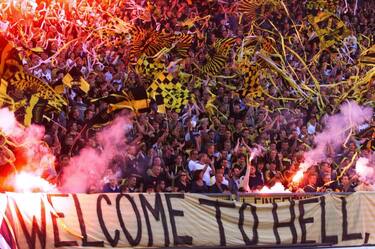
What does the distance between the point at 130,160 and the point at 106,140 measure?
0.82 meters

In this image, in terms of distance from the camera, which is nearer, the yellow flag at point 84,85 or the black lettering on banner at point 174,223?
the black lettering on banner at point 174,223

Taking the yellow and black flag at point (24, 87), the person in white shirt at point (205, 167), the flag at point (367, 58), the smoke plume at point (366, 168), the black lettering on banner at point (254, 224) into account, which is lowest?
the black lettering on banner at point (254, 224)

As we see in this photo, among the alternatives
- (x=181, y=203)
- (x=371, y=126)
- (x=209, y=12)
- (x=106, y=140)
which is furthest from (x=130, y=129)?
(x=371, y=126)

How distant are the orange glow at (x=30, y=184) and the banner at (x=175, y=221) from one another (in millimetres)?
871

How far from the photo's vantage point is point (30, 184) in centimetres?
834

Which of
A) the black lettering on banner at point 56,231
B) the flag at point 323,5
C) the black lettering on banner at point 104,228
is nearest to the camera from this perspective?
the black lettering on banner at point 56,231

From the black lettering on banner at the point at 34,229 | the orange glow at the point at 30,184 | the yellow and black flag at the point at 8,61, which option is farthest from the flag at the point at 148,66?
the black lettering on banner at the point at 34,229

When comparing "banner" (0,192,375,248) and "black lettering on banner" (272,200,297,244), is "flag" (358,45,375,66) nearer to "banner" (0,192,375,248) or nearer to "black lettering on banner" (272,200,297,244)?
"banner" (0,192,375,248)

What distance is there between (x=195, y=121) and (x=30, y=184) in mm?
3733

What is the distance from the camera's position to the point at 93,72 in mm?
11133

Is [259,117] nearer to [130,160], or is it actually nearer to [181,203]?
[130,160]

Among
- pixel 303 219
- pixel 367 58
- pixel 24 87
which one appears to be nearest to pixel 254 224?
pixel 303 219

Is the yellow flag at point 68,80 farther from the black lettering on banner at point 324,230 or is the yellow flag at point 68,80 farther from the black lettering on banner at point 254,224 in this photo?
the black lettering on banner at point 324,230

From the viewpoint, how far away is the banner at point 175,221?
24.3 feet
